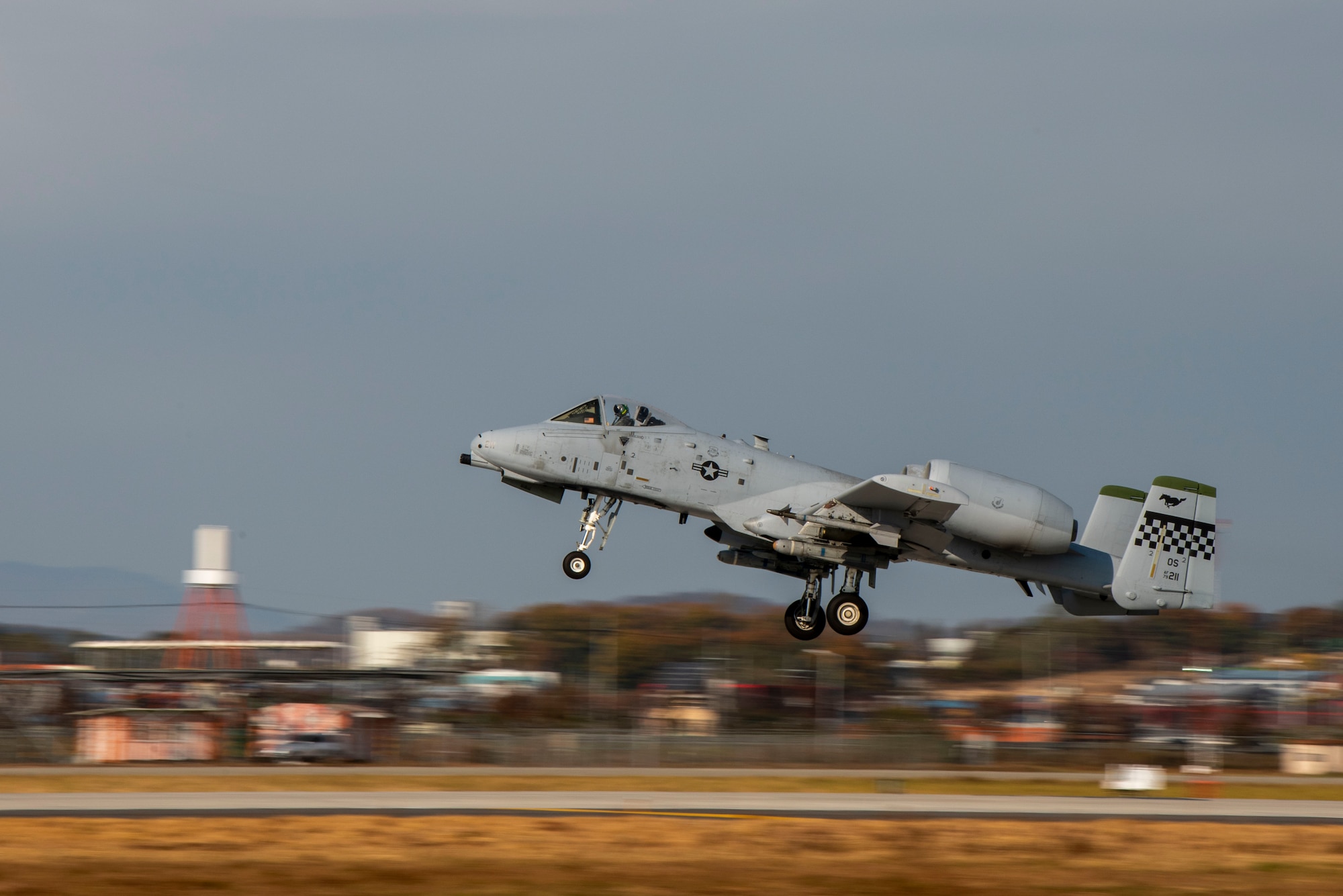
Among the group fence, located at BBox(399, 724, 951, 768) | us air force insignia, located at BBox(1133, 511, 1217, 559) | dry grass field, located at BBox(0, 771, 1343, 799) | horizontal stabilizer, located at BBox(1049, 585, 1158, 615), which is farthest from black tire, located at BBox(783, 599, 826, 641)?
fence, located at BBox(399, 724, 951, 768)

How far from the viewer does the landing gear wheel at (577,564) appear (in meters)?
29.0

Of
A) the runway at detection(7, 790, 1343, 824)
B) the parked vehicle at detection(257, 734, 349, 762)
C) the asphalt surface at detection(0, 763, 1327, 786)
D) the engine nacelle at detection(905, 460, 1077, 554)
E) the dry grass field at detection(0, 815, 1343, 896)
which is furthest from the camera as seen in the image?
the parked vehicle at detection(257, 734, 349, 762)

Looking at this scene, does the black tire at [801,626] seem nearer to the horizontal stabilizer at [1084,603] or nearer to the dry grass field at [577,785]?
the dry grass field at [577,785]

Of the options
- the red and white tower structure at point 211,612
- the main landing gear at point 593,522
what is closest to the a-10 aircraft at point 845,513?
the main landing gear at point 593,522

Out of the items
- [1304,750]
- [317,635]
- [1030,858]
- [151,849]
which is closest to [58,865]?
[151,849]

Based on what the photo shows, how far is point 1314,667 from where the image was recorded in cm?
5500

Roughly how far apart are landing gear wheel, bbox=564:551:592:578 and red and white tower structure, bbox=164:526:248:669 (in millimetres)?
18709

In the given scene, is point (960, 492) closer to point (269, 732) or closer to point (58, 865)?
point (58, 865)

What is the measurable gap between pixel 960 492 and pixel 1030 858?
911 cm

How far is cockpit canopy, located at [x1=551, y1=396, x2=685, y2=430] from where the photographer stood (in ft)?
97.7

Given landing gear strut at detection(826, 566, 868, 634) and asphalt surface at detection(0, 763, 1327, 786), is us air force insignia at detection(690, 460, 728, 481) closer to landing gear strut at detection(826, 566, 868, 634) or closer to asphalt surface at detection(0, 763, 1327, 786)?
landing gear strut at detection(826, 566, 868, 634)

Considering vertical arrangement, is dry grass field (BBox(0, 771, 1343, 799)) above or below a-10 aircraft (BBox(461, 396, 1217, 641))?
below

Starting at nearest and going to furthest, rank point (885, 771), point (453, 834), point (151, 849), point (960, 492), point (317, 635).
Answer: point (151, 849), point (453, 834), point (960, 492), point (885, 771), point (317, 635)

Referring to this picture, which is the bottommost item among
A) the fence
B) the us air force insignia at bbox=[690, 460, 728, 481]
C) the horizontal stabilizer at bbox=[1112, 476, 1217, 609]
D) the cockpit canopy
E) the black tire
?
the fence
